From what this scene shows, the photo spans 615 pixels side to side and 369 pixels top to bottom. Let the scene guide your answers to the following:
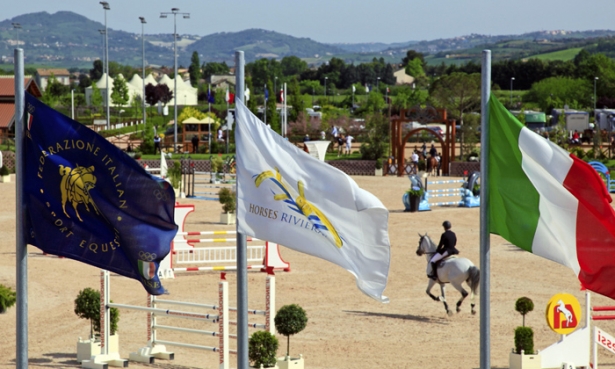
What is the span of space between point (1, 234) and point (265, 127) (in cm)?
1984

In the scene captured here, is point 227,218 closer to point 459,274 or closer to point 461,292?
→ point 461,292

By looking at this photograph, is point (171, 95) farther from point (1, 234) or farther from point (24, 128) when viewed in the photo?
point (24, 128)

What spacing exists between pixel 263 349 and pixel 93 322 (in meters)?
3.01

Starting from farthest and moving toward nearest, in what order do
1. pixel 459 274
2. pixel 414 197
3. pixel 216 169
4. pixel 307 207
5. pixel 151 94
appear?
pixel 151 94 → pixel 216 169 → pixel 414 197 → pixel 459 274 → pixel 307 207

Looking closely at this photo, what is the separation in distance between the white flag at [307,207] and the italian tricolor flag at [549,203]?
89cm

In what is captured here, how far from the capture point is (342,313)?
54.0ft

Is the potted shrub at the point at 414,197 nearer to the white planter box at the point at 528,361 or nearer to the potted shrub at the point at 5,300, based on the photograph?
the potted shrub at the point at 5,300

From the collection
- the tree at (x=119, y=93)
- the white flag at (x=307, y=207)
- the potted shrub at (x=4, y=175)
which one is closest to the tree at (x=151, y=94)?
the tree at (x=119, y=93)

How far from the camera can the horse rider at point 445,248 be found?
16.3 meters

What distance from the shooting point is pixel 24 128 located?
7961 mm

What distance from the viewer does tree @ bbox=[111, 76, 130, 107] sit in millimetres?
101688

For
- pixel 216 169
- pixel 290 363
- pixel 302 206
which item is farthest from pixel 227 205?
pixel 302 206

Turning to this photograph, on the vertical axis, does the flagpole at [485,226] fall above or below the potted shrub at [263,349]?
above

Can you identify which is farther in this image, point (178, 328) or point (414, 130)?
point (414, 130)
